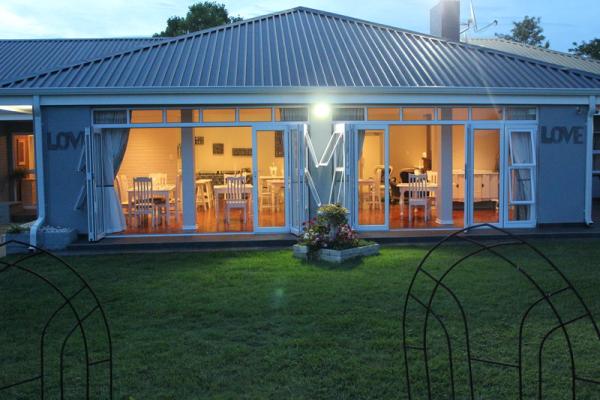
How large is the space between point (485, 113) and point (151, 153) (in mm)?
9754

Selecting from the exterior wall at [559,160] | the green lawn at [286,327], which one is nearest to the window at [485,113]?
the exterior wall at [559,160]

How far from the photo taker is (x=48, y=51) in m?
18.8

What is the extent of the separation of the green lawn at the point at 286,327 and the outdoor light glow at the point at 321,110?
130 inches

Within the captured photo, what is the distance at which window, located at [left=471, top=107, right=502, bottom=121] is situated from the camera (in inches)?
444

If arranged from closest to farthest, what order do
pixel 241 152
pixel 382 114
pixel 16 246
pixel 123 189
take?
1. pixel 16 246
2. pixel 382 114
3. pixel 123 189
4. pixel 241 152

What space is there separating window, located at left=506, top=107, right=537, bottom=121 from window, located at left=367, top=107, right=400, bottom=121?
2065 millimetres

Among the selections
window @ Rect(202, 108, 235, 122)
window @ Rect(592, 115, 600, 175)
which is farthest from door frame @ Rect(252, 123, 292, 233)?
window @ Rect(592, 115, 600, 175)

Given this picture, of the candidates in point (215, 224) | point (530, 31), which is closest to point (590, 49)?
point (530, 31)

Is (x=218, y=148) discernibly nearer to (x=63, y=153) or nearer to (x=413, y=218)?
(x=413, y=218)

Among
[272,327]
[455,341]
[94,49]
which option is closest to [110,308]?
[272,327]

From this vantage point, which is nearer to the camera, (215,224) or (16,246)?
(16,246)

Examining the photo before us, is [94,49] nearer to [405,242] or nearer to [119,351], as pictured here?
[405,242]

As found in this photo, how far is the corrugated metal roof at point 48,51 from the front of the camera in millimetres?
17094

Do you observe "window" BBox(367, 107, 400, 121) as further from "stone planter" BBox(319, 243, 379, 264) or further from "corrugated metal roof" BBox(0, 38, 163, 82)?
"corrugated metal roof" BBox(0, 38, 163, 82)
